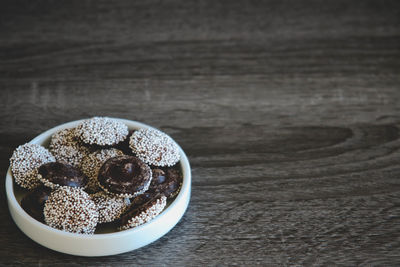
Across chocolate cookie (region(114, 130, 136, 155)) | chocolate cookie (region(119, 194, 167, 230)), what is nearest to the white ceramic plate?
chocolate cookie (region(119, 194, 167, 230))

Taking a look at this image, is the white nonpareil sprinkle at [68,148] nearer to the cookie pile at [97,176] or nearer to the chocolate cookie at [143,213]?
the cookie pile at [97,176]

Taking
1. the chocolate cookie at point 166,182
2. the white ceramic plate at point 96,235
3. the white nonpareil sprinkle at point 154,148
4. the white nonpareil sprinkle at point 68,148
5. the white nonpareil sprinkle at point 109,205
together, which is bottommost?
the white ceramic plate at point 96,235

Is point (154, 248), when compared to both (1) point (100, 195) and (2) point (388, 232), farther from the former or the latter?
(2) point (388, 232)

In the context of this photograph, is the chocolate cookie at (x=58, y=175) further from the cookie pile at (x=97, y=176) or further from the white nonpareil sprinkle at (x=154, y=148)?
the white nonpareil sprinkle at (x=154, y=148)

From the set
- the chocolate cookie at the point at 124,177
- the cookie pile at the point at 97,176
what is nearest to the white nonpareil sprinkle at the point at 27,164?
the cookie pile at the point at 97,176

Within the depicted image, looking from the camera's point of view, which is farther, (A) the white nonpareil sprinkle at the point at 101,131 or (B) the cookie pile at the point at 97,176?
(A) the white nonpareil sprinkle at the point at 101,131

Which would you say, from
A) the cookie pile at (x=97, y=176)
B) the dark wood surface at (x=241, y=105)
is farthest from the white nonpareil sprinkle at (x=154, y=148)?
the dark wood surface at (x=241, y=105)

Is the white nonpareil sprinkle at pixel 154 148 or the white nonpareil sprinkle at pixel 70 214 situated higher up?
the white nonpareil sprinkle at pixel 154 148

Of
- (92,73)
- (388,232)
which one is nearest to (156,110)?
(92,73)
